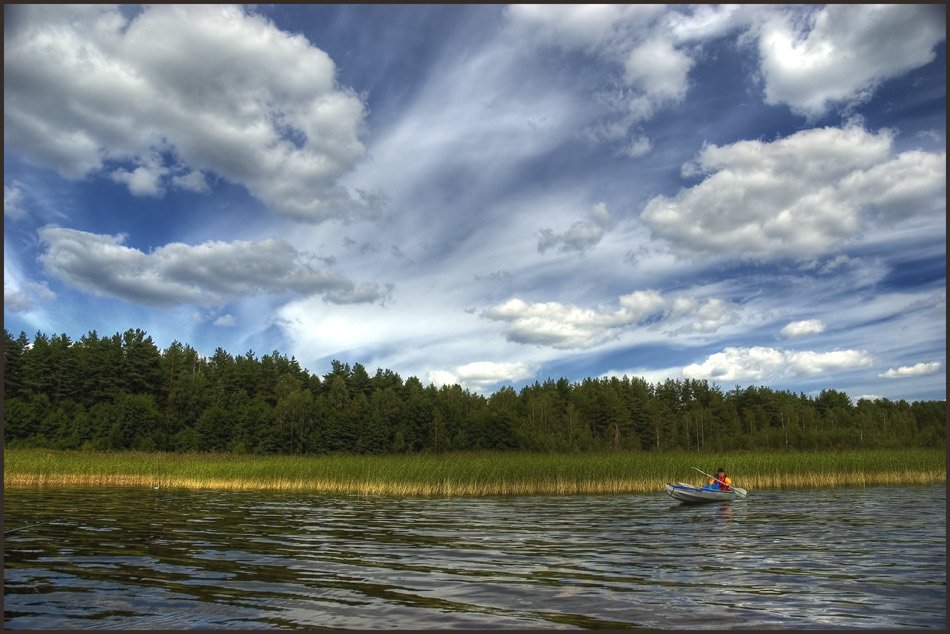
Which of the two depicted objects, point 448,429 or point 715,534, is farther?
point 448,429

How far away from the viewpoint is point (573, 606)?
11.3 meters

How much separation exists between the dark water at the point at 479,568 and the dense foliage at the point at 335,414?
70.7 metres

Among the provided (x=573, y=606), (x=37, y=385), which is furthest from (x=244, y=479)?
(x=37, y=385)

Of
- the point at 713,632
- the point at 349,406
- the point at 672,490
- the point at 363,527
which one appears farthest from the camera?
the point at 349,406

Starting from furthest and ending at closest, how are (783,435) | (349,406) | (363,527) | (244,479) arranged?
(349,406) < (783,435) < (244,479) < (363,527)

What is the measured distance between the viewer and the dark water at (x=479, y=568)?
10.8 meters

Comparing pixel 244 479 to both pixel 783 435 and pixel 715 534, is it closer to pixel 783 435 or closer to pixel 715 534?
pixel 715 534

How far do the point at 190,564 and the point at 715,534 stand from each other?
15.9 m

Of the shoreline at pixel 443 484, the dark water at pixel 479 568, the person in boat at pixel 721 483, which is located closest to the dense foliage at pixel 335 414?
the shoreline at pixel 443 484

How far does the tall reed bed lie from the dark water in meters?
9.37

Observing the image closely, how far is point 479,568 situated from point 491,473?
22.5m

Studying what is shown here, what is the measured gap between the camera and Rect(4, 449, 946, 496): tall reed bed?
37.6m

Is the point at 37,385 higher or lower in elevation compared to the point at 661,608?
higher

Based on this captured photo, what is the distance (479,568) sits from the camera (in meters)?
14.9
